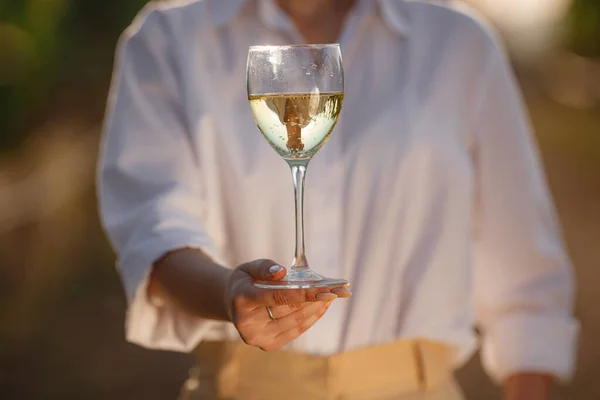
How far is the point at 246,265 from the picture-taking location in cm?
211

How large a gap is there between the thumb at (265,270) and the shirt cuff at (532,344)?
1.09m

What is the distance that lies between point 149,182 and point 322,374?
56cm

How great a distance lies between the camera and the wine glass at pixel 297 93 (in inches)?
81.8

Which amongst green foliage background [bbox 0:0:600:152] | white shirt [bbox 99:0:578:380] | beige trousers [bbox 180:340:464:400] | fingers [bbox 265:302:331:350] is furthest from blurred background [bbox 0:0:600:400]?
fingers [bbox 265:302:331:350]

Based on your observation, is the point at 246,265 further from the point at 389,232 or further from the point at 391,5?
the point at 391,5

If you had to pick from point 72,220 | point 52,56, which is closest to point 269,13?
point 72,220

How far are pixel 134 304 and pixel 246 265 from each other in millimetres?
574

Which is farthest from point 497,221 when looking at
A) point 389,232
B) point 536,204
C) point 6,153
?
point 6,153

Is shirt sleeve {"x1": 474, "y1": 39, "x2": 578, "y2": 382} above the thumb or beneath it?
beneath

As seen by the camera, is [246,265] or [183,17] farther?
[183,17]

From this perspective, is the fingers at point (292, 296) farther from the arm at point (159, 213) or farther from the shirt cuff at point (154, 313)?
the shirt cuff at point (154, 313)

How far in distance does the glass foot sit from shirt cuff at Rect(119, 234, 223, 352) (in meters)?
0.44

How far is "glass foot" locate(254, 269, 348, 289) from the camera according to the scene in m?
2.00

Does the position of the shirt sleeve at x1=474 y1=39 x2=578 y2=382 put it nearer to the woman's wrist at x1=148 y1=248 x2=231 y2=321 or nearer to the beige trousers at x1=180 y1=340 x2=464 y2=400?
the beige trousers at x1=180 y1=340 x2=464 y2=400
